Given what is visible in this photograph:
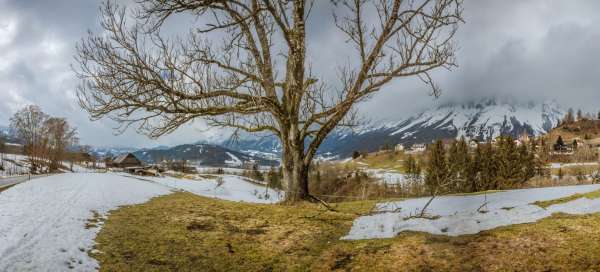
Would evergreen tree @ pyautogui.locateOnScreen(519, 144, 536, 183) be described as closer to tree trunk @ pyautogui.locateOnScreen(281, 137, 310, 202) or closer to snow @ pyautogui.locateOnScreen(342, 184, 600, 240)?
snow @ pyautogui.locateOnScreen(342, 184, 600, 240)

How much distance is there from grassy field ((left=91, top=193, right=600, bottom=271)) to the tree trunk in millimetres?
2019

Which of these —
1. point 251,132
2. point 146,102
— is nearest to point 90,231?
point 146,102

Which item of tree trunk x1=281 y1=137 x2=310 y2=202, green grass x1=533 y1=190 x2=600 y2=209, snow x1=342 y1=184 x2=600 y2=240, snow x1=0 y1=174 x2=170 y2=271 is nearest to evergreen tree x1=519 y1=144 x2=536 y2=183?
green grass x1=533 y1=190 x2=600 y2=209

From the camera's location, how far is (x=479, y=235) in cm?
518

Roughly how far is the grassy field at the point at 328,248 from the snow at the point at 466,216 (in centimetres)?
31

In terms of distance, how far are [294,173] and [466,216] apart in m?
4.55

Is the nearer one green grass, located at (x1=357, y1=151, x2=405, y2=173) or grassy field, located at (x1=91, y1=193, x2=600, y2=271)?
grassy field, located at (x1=91, y1=193, x2=600, y2=271)

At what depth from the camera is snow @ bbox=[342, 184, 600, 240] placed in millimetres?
5774

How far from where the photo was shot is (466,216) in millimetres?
6305

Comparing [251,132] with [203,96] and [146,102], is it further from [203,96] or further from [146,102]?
[146,102]

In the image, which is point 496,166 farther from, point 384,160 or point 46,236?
point 384,160

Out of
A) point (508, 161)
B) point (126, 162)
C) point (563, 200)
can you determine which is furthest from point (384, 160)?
point (563, 200)

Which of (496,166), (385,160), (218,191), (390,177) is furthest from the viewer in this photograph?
(385,160)

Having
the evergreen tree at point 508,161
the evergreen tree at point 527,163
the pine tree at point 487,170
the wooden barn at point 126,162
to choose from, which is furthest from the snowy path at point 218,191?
the wooden barn at point 126,162
